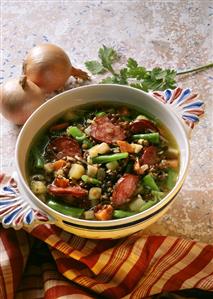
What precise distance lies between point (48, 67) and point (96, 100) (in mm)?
167

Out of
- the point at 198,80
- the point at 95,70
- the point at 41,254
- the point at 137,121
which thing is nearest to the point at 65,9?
the point at 95,70

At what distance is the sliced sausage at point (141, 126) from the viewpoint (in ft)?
3.48

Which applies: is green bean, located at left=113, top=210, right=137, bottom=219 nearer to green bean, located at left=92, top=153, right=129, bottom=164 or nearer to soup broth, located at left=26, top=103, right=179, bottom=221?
soup broth, located at left=26, top=103, right=179, bottom=221

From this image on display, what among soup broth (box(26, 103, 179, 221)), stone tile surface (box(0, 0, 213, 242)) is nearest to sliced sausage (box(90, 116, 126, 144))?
soup broth (box(26, 103, 179, 221))

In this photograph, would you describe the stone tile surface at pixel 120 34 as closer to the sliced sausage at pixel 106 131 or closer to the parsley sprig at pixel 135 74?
the parsley sprig at pixel 135 74

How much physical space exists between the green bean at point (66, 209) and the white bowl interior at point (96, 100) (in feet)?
0.23

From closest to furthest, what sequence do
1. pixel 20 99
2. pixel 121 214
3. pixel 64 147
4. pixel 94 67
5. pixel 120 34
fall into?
pixel 121 214 < pixel 64 147 < pixel 20 99 < pixel 94 67 < pixel 120 34

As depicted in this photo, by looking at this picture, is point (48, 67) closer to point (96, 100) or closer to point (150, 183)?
point (96, 100)

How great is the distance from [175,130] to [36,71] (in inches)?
14.2

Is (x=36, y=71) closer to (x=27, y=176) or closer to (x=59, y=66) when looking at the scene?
(x=59, y=66)

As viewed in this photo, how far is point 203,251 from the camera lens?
1029 millimetres

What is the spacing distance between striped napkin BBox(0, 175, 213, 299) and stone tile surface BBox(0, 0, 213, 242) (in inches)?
8.8

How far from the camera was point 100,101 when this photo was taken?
3.68 feet

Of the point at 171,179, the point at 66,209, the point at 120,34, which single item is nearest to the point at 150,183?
the point at 171,179
